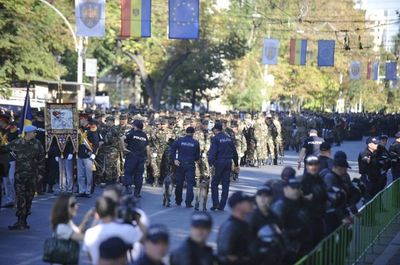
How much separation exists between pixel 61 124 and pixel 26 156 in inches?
210

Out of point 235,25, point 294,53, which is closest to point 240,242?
point 294,53

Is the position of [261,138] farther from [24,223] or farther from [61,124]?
[24,223]

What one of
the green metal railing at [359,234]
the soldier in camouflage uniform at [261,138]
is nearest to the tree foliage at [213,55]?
the soldier in camouflage uniform at [261,138]

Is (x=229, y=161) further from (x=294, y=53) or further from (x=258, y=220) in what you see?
(x=294, y=53)

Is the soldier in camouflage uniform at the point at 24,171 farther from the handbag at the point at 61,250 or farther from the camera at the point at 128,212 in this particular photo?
the camera at the point at 128,212

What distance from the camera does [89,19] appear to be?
3084 cm

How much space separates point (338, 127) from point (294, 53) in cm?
516

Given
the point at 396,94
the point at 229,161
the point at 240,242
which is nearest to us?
the point at 240,242

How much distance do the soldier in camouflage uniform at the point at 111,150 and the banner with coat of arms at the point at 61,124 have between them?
162 centimetres

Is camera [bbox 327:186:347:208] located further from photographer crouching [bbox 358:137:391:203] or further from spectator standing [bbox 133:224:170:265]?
photographer crouching [bbox 358:137:391:203]

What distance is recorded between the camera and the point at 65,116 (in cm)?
2098

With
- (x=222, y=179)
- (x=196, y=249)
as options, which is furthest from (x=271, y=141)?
(x=196, y=249)

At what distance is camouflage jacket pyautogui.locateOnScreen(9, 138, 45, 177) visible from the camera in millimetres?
15477

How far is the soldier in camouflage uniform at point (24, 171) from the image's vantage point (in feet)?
50.8
